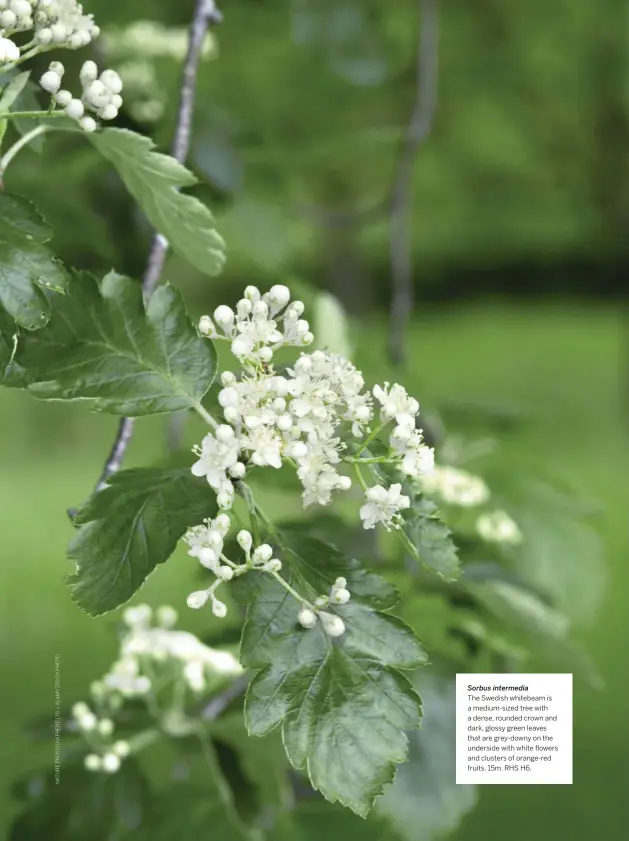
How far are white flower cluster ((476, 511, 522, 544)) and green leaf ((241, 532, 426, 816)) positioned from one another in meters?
0.46

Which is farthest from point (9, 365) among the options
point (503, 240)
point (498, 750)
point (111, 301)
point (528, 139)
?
point (503, 240)

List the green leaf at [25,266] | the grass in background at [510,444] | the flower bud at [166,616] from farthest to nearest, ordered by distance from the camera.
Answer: the grass in background at [510,444] → the flower bud at [166,616] → the green leaf at [25,266]

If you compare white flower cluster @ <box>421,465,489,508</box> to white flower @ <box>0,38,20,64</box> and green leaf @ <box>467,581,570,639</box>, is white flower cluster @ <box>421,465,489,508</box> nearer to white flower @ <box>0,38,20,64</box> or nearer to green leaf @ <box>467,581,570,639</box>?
green leaf @ <box>467,581,570,639</box>

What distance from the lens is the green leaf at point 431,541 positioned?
0.45 meters

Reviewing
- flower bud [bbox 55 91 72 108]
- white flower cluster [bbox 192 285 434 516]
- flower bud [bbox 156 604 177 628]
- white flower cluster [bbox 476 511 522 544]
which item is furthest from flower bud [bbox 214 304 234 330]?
white flower cluster [bbox 476 511 522 544]

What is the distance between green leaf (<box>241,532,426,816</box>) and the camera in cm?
42

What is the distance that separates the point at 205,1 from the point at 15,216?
29 centimetres

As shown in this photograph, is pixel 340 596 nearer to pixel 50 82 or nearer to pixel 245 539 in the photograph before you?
pixel 245 539

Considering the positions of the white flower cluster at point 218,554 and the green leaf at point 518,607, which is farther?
the green leaf at point 518,607

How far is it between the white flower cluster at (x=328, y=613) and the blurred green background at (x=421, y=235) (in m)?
0.38

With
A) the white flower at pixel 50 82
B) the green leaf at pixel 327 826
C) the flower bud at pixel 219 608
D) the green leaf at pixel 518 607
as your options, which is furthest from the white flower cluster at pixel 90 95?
the green leaf at pixel 327 826

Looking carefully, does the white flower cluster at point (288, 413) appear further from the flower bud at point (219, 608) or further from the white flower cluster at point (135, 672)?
the white flower cluster at point (135, 672)

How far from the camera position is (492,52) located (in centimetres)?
388
